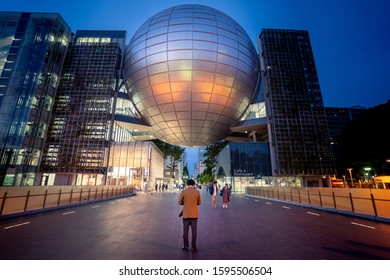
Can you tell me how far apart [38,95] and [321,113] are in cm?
4987

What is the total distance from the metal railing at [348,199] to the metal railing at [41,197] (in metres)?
16.5

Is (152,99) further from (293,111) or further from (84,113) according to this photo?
(293,111)

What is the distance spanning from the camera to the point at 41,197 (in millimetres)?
10516

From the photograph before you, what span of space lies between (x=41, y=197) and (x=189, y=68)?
55.5ft

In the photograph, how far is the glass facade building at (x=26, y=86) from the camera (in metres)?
27.0

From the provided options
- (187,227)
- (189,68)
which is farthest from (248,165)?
(187,227)

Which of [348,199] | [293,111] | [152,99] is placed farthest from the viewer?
[293,111]

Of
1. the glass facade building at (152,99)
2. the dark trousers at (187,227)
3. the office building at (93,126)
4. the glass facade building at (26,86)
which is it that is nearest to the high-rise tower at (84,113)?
the office building at (93,126)

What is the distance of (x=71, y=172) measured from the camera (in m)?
30.6

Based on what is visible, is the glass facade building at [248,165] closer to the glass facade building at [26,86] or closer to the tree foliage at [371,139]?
the tree foliage at [371,139]

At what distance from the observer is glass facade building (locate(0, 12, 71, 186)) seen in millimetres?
27000

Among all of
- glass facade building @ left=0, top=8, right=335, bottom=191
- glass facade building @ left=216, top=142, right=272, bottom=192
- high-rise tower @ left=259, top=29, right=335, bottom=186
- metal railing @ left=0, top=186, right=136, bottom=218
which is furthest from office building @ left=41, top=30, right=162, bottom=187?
high-rise tower @ left=259, top=29, right=335, bottom=186

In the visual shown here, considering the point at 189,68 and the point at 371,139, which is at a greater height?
the point at 189,68

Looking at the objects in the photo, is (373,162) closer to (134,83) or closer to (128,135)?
(134,83)
